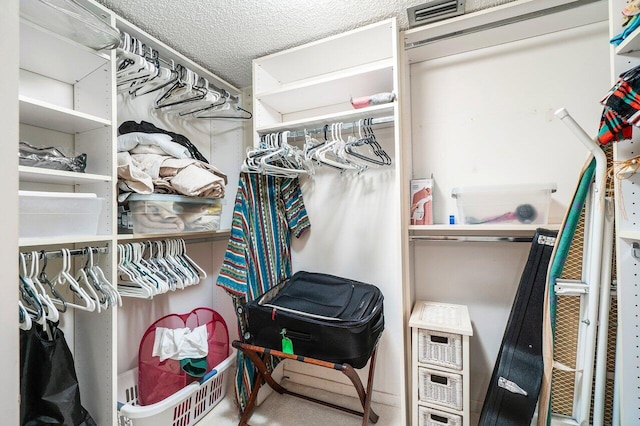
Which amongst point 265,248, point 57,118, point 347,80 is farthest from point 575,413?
point 57,118

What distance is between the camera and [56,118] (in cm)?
116

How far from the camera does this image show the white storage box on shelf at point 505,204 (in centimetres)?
135

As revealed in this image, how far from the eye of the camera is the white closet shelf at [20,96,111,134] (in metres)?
1.04

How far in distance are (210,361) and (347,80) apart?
73.5 inches

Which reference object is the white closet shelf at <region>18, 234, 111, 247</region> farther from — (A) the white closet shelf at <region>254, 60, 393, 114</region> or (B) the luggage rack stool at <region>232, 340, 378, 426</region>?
(A) the white closet shelf at <region>254, 60, 393, 114</region>

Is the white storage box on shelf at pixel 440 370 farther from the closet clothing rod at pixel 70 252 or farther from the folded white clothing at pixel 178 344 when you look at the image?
the closet clothing rod at pixel 70 252

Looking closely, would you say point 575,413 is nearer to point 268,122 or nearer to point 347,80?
point 347,80

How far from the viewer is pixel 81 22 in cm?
106

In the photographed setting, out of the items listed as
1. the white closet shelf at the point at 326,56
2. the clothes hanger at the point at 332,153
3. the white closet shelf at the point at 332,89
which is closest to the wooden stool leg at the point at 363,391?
the clothes hanger at the point at 332,153

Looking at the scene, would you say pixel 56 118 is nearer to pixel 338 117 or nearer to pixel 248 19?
pixel 248 19

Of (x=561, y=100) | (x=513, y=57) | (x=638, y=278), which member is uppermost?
(x=513, y=57)

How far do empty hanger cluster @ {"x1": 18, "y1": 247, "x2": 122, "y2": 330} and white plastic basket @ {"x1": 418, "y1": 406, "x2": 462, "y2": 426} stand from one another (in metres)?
1.57

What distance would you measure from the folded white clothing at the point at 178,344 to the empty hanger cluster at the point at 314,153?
3.14 ft

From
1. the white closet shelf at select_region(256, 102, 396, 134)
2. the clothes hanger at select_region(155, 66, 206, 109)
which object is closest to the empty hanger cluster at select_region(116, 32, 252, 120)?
the clothes hanger at select_region(155, 66, 206, 109)
